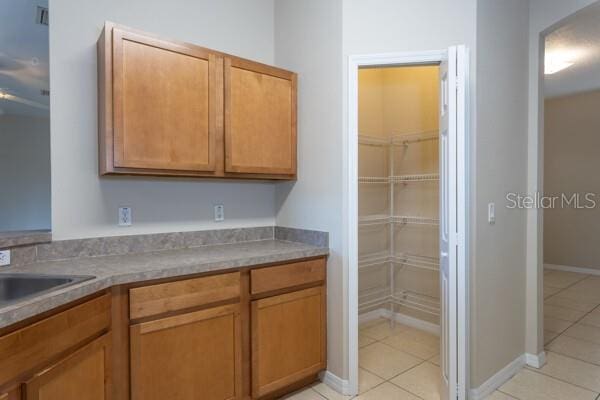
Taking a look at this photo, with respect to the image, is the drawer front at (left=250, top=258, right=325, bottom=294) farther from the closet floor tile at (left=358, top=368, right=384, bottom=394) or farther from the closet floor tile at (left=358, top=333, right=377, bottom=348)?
the closet floor tile at (left=358, top=333, right=377, bottom=348)

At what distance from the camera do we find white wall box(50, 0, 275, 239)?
190 centimetres

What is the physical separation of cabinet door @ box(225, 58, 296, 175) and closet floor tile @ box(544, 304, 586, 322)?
10.5ft

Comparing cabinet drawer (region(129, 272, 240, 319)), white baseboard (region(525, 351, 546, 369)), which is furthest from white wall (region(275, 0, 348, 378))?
white baseboard (region(525, 351, 546, 369))

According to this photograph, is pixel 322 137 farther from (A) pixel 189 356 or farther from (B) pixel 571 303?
(B) pixel 571 303

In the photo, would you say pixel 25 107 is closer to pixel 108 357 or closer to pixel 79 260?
pixel 79 260

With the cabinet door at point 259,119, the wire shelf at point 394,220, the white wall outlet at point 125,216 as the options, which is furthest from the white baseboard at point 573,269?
the white wall outlet at point 125,216

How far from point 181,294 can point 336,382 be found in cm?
122

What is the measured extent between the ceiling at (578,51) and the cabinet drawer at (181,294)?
→ 2.85m

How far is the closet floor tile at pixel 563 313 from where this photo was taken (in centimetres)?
348

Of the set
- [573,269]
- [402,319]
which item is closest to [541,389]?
[402,319]

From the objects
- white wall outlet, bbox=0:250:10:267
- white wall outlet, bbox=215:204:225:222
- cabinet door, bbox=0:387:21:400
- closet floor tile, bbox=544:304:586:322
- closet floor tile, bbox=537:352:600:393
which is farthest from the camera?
closet floor tile, bbox=544:304:586:322

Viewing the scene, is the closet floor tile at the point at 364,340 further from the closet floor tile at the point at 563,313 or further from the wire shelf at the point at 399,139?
the closet floor tile at the point at 563,313

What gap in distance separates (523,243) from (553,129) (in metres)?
4.14

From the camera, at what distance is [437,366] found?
2533 mm
